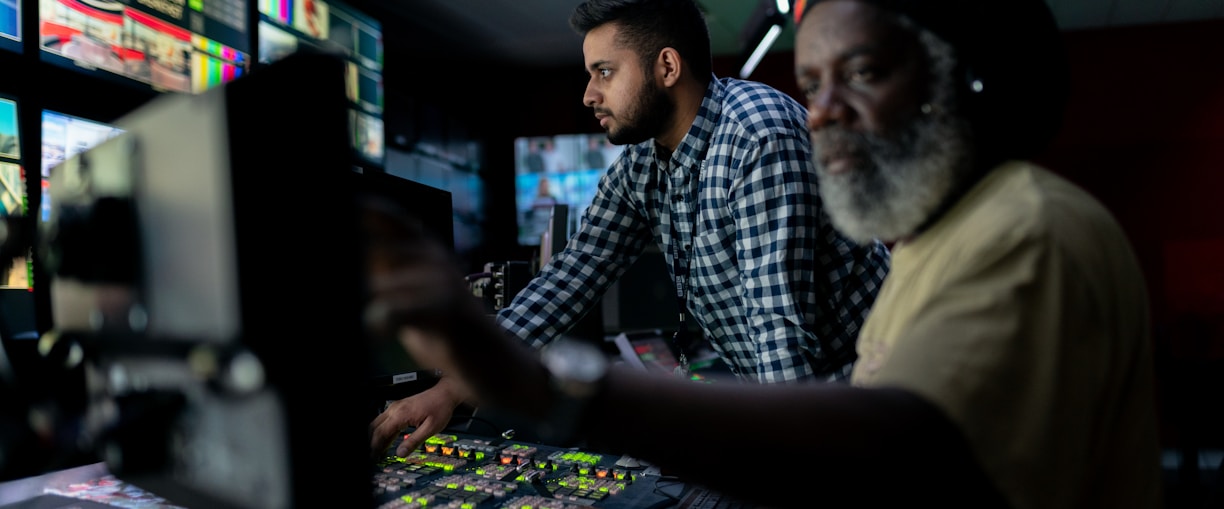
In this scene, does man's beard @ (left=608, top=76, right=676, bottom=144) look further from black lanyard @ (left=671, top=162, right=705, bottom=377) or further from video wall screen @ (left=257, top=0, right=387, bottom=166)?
video wall screen @ (left=257, top=0, right=387, bottom=166)

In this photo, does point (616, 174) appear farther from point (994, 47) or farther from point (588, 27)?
point (994, 47)

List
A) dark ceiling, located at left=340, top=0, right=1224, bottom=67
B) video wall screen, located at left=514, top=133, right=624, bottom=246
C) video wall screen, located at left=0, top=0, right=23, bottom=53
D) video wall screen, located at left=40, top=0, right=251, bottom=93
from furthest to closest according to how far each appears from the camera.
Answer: video wall screen, located at left=514, top=133, right=624, bottom=246 < dark ceiling, located at left=340, top=0, right=1224, bottom=67 < video wall screen, located at left=40, top=0, right=251, bottom=93 < video wall screen, located at left=0, top=0, right=23, bottom=53

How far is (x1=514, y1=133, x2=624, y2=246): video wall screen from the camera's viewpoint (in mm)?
6074

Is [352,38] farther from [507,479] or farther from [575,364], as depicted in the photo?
[575,364]

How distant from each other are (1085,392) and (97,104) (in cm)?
286

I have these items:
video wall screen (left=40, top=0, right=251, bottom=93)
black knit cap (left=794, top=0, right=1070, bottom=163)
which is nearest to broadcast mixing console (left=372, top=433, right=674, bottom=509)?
black knit cap (left=794, top=0, right=1070, bottom=163)

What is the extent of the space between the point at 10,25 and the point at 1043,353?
106 inches

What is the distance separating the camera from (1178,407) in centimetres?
426

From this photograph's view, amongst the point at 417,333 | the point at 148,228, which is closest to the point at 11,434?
the point at 148,228

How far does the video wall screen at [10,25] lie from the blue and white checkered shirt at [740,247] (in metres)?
1.77

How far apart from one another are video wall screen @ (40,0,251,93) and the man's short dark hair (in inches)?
43.5

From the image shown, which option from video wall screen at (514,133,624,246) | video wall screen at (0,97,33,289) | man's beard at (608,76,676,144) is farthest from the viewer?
video wall screen at (514,133,624,246)

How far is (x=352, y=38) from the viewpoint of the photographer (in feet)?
13.6

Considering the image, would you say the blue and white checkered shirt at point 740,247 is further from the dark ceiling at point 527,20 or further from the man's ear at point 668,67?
the dark ceiling at point 527,20
